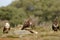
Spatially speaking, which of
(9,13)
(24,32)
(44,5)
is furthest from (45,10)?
(24,32)

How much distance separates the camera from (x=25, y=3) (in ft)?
168

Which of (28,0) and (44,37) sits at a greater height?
(28,0)

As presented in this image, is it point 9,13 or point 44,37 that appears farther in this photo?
point 9,13

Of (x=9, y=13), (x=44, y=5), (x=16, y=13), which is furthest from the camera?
(x=44, y=5)

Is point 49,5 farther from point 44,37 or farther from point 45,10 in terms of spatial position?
point 44,37

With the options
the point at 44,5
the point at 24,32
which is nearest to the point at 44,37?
the point at 24,32

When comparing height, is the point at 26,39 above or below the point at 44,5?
below

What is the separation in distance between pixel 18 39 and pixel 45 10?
37287 millimetres

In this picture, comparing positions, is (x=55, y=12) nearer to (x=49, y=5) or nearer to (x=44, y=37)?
(x=49, y=5)

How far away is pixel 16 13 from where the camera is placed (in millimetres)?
40281

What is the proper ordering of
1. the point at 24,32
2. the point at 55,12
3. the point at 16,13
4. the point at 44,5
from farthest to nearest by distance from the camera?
the point at 44,5 → the point at 55,12 → the point at 16,13 → the point at 24,32

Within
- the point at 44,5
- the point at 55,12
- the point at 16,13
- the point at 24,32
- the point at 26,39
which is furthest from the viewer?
the point at 44,5

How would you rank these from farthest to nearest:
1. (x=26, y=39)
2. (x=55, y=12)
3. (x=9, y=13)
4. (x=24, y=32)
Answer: (x=55, y=12) < (x=9, y=13) < (x=24, y=32) < (x=26, y=39)

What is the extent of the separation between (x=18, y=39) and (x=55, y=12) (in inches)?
1387
